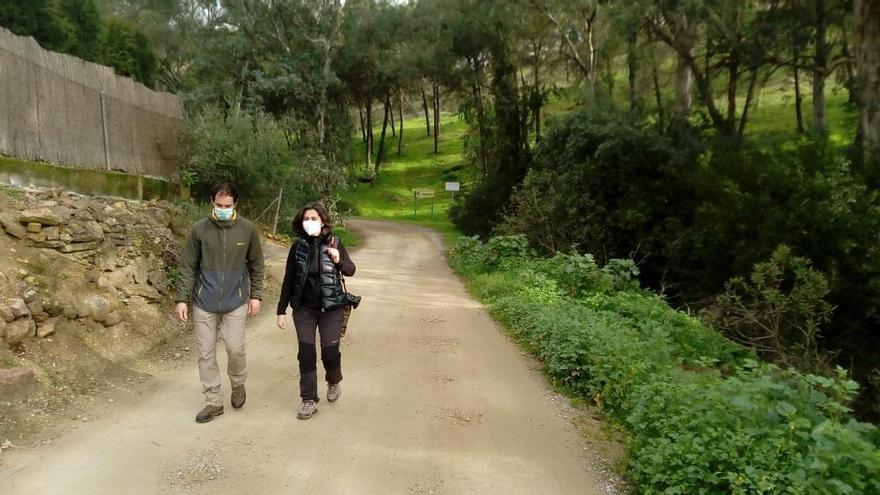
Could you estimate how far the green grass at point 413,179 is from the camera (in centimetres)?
4084

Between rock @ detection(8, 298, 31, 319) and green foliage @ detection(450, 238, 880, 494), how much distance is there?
5.08 metres

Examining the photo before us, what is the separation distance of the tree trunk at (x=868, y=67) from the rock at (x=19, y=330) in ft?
48.3

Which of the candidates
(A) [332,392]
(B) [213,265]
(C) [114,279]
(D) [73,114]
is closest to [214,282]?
(B) [213,265]

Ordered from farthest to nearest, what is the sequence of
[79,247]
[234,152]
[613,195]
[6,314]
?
[613,195] < [234,152] < [79,247] < [6,314]

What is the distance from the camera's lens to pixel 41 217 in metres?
6.23

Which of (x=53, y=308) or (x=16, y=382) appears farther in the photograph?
(x=53, y=308)

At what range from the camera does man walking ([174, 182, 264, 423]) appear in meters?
4.77

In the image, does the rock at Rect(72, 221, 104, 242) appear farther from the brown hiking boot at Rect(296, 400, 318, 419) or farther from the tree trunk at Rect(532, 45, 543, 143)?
the tree trunk at Rect(532, 45, 543, 143)

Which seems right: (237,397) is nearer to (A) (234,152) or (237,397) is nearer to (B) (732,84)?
(A) (234,152)

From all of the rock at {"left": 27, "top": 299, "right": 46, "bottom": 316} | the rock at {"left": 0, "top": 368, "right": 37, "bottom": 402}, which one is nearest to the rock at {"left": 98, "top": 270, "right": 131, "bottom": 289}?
the rock at {"left": 27, "top": 299, "right": 46, "bottom": 316}

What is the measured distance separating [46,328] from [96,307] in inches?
27.8

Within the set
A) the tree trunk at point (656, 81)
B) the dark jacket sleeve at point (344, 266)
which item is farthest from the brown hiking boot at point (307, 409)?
the tree trunk at point (656, 81)

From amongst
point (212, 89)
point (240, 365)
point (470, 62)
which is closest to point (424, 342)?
point (240, 365)

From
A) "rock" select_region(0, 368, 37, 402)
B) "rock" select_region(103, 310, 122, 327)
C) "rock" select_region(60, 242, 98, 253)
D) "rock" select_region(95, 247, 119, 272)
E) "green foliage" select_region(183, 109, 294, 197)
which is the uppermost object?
"green foliage" select_region(183, 109, 294, 197)
